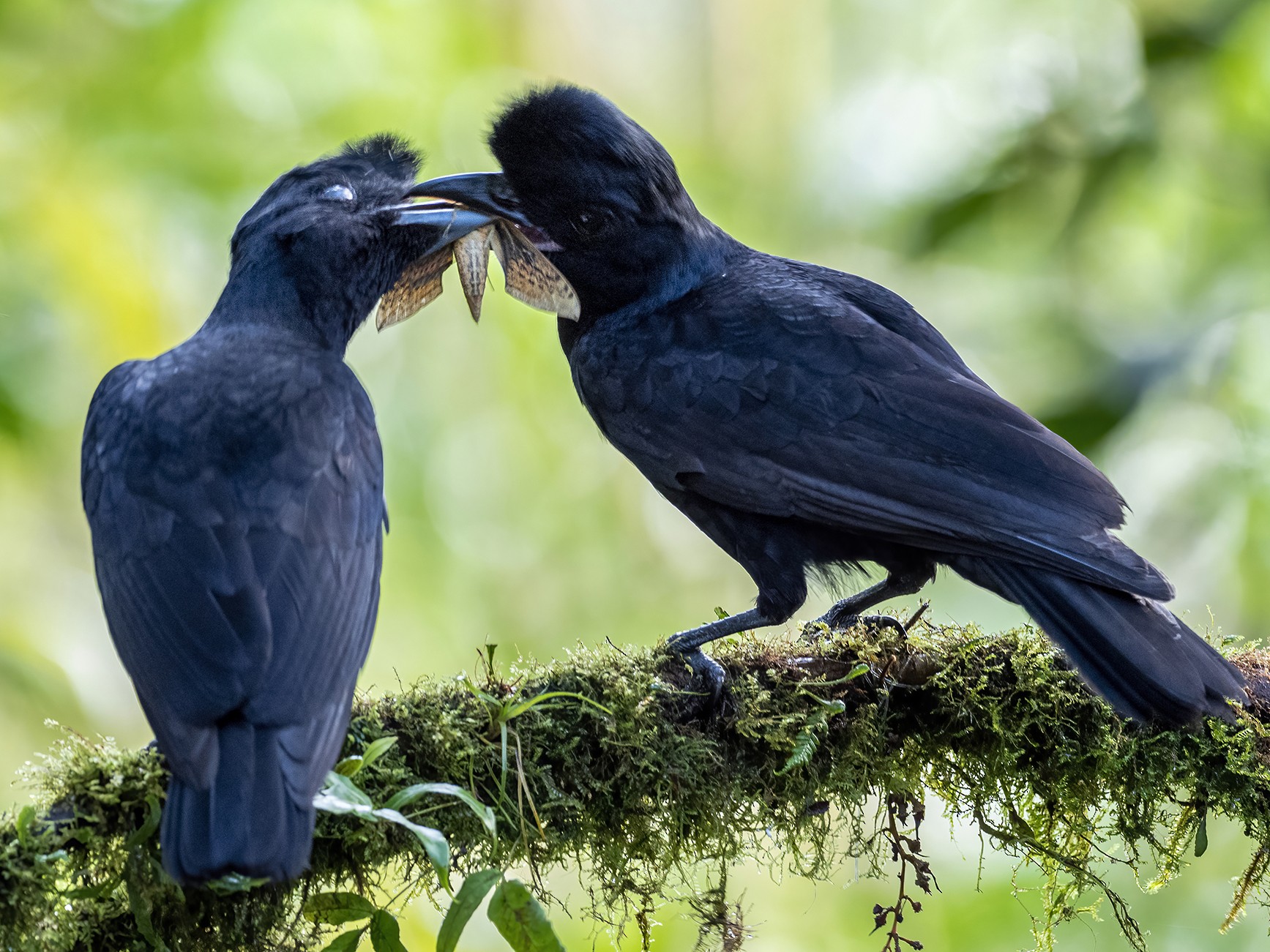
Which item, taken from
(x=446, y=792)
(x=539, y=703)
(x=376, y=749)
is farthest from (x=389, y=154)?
(x=446, y=792)

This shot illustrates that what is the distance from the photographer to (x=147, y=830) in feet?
7.40

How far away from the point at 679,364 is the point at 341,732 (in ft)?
5.52

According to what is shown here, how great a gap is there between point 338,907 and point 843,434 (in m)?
1.80

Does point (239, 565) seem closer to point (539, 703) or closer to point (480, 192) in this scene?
point (539, 703)

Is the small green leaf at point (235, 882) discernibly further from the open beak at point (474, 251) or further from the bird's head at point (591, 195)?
the bird's head at point (591, 195)

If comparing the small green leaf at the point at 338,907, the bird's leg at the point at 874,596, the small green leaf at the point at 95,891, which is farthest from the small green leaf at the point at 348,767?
the bird's leg at the point at 874,596

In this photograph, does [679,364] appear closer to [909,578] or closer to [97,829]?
[909,578]

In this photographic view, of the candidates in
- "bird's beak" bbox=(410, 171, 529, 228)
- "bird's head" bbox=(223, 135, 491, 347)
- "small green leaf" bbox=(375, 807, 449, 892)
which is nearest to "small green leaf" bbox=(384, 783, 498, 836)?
"small green leaf" bbox=(375, 807, 449, 892)

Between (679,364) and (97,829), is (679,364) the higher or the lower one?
the higher one

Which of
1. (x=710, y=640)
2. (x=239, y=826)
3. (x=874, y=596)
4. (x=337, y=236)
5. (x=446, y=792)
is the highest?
(x=337, y=236)

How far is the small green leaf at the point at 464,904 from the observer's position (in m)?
2.15


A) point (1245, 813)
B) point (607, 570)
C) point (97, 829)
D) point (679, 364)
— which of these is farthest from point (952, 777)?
point (607, 570)

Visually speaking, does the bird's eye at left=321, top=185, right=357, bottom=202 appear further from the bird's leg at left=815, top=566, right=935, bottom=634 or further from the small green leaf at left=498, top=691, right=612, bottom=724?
the bird's leg at left=815, top=566, right=935, bottom=634

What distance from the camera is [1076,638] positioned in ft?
9.42
